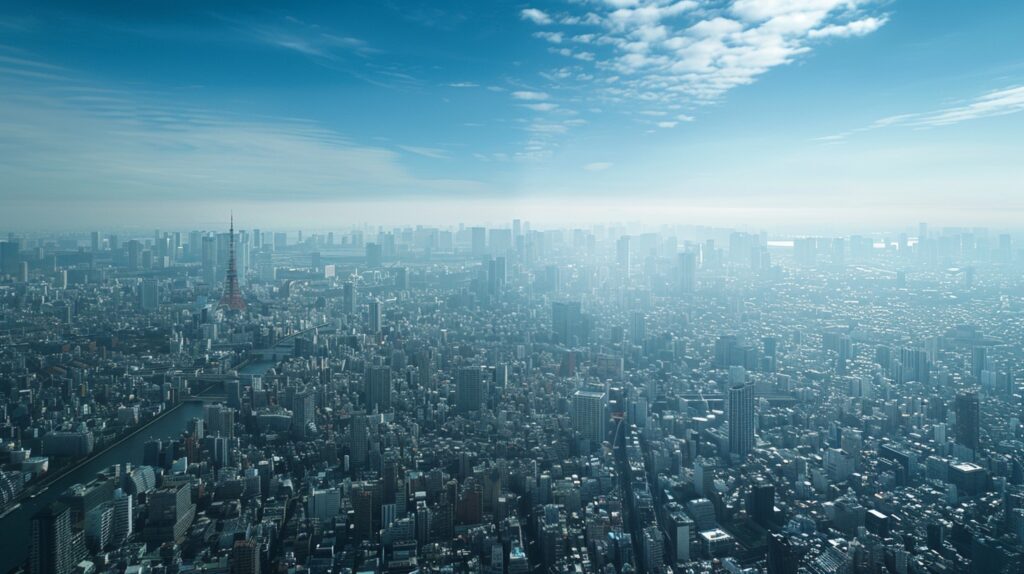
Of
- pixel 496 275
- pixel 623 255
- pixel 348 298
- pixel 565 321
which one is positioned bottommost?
pixel 565 321

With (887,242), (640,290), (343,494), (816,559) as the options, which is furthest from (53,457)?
(887,242)

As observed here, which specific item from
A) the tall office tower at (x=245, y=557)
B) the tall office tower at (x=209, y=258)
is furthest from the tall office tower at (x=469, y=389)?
the tall office tower at (x=209, y=258)

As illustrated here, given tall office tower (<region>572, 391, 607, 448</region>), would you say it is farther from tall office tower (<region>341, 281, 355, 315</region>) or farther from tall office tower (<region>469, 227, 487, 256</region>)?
tall office tower (<region>341, 281, 355, 315</region>)

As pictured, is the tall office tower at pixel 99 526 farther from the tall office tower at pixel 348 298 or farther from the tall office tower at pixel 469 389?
the tall office tower at pixel 348 298

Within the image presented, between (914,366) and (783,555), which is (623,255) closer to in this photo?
(914,366)

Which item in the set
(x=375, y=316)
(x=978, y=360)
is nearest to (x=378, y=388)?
(x=375, y=316)

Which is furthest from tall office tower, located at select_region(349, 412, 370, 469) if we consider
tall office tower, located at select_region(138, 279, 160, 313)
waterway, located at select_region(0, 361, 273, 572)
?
tall office tower, located at select_region(138, 279, 160, 313)

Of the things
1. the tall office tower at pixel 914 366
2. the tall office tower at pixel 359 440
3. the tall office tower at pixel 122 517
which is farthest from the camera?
the tall office tower at pixel 914 366

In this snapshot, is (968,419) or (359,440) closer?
(359,440)
